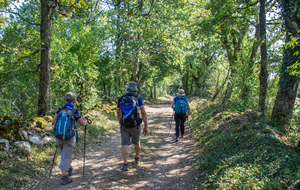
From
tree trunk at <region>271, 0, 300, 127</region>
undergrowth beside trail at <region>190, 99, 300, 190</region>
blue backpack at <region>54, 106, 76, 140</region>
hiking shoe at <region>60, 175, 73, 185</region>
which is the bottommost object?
hiking shoe at <region>60, 175, 73, 185</region>

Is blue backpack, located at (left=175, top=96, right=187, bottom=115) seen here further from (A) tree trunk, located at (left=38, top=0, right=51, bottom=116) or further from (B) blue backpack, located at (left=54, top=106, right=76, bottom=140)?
(A) tree trunk, located at (left=38, top=0, right=51, bottom=116)

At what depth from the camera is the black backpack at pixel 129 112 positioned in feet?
16.3

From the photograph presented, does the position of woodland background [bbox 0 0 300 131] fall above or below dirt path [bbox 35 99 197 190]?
above

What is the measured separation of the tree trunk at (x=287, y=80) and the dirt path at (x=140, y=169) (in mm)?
3131

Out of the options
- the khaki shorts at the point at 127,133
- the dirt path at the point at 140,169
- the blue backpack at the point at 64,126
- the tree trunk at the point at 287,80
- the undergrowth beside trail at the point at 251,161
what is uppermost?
the tree trunk at the point at 287,80

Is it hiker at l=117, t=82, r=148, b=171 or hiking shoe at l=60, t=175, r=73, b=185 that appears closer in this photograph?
hiking shoe at l=60, t=175, r=73, b=185

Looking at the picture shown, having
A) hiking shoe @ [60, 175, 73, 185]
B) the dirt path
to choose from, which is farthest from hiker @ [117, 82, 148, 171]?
hiking shoe @ [60, 175, 73, 185]

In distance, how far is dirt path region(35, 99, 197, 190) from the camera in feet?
14.8

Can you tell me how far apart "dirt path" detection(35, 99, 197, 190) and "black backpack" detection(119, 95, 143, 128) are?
54.2 inches

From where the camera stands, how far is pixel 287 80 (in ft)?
19.2

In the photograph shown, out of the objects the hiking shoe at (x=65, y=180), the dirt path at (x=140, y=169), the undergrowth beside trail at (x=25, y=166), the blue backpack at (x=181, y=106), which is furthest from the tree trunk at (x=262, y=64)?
the undergrowth beside trail at (x=25, y=166)

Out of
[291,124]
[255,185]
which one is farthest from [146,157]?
[291,124]

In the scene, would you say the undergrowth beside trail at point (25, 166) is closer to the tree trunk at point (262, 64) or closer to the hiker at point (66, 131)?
the hiker at point (66, 131)

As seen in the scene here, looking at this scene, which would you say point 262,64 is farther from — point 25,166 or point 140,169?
point 25,166
